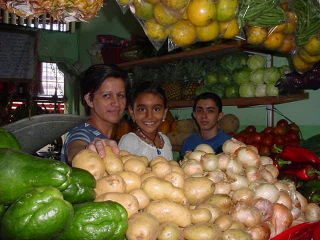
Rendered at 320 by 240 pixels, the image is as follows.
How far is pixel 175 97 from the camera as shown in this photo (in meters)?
4.86

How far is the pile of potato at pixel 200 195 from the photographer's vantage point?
1.22 metres

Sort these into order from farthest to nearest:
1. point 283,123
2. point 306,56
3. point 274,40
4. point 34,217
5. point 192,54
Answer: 1. point 192,54
2. point 283,123
3. point 306,56
4. point 274,40
5. point 34,217

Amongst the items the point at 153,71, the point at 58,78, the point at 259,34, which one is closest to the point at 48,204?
the point at 259,34

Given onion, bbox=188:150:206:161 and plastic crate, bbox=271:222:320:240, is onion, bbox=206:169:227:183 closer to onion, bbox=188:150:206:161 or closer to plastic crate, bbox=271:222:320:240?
onion, bbox=188:150:206:161

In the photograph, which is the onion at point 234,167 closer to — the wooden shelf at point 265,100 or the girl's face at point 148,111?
the girl's face at point 148,111

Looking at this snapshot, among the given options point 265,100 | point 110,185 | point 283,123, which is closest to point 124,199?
point 110,185

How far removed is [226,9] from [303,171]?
1.30 m

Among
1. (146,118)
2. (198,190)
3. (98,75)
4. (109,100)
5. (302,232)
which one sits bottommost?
(302,232)

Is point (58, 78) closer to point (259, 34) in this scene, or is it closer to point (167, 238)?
point (259, 34)

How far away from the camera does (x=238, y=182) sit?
1578 millimetres

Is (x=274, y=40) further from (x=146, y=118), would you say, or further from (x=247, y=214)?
(x=146, y=118)

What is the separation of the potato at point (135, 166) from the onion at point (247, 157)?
0.53 metres

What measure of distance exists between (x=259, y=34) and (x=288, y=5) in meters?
0.25

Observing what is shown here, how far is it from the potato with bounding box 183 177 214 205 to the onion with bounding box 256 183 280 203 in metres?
0.27
